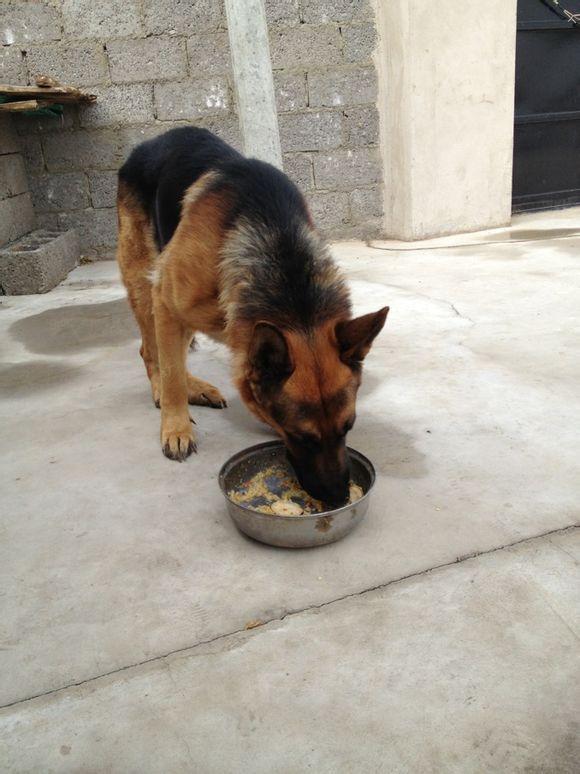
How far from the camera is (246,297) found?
262cm

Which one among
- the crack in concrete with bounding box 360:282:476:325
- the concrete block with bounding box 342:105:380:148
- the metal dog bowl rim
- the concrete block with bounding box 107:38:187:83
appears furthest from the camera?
the concrete block with bounding box 342:105:380:148

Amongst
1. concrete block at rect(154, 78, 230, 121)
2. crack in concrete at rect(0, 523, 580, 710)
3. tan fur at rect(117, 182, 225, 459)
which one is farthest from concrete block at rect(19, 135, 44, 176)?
crack in concrete at rect(0, 523, 580, 710)

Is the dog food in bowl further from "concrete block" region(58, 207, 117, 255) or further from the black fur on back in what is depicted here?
"concrete block" region(58, 207, 117, 255)

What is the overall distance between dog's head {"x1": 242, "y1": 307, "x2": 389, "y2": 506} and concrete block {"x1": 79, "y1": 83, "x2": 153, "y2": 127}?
21.4 feet

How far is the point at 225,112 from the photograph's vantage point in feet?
25.8

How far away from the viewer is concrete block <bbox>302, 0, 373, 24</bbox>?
301 inches

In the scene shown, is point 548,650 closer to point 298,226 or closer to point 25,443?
point 298,226

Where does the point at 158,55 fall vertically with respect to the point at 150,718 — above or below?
above

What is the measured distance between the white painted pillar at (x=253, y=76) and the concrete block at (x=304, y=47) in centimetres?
275

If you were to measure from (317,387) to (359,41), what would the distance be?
7.14 metres

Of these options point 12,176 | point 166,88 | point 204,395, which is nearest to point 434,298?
point 204,395

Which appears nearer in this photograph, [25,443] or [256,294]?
[256,294]

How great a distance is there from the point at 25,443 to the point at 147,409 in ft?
2.34

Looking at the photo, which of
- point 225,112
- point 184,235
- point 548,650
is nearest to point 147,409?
point 184,235
